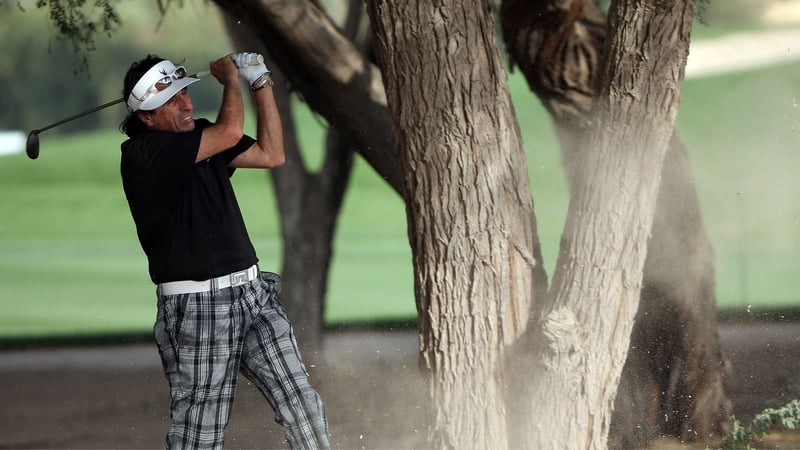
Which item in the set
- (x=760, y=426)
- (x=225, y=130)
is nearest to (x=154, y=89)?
(x=225, y=130)

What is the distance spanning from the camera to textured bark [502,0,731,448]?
4.48 m

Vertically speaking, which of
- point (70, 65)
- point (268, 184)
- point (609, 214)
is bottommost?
point (609, 214)

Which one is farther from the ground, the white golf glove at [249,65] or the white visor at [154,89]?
the white golf glove at [249,65]

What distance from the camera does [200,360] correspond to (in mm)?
3141

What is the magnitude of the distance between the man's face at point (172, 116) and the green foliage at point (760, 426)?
2.56 meters

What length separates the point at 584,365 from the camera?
130 inches

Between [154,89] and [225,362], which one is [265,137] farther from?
[225,362]

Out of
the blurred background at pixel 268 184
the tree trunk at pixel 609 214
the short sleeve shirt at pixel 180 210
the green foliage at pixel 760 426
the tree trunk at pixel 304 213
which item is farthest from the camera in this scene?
the tree trunk at pixel 304 213

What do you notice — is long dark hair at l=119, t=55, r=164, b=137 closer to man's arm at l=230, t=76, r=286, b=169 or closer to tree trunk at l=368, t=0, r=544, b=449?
man's arm at l=230, t=76, r=286, b=169

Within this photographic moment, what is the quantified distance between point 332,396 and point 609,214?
8.84ft

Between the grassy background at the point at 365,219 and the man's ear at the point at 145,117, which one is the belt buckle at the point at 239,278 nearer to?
the man's ear at the point at 145,117

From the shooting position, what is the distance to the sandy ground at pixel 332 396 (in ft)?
16.7

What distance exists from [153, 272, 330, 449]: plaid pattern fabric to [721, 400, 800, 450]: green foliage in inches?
77.3

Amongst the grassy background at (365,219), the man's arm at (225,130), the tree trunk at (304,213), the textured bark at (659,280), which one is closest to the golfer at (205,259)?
the man's arm at (225,130)
